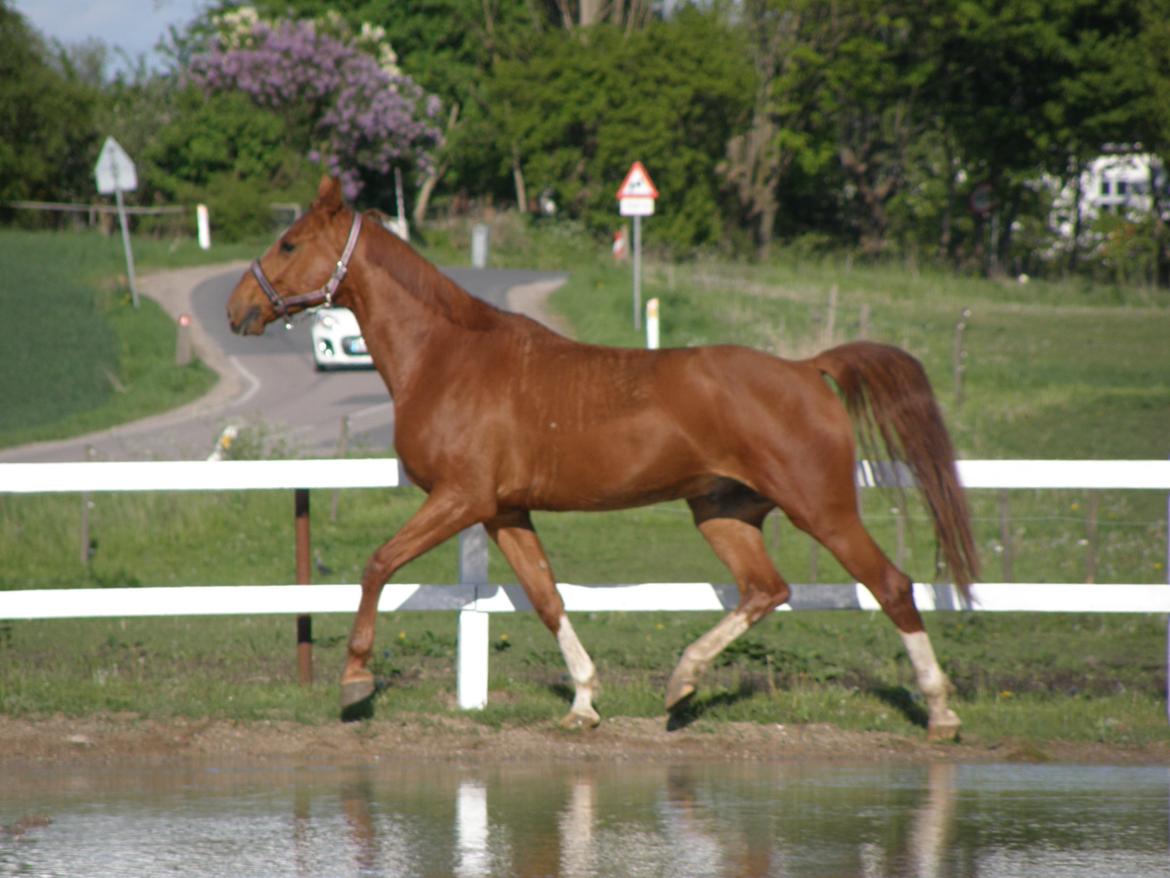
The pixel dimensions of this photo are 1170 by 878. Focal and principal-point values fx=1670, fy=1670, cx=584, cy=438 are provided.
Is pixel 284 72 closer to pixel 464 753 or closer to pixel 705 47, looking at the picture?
pixel 705 47

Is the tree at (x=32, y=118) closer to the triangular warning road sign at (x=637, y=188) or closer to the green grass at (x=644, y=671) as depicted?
the triangular warning road sign at (x=637, y=188)

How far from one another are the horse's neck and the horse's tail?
66.7 inches

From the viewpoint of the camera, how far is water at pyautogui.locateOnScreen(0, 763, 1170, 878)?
5.49 meters

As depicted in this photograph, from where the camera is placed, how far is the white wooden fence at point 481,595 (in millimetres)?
8203

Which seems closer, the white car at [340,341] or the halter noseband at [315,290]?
the halter noseband at [315,290]

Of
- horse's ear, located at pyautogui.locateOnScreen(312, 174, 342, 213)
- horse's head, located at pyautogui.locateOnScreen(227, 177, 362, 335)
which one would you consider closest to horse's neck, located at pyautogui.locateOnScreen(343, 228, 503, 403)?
horse's head, located at pyautogui.locateOnScreen(227, 177, 362, 335)

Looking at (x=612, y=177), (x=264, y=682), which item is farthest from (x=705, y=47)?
(x=264, y=682)

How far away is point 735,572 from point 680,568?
6.93m

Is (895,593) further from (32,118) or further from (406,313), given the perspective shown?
(32,118)

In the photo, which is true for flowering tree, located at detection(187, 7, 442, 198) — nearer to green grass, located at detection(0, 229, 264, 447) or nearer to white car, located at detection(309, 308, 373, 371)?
green grass, located at detection(0, 229, 264, 447)

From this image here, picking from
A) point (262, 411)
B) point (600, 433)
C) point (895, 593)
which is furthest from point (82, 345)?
point (895, 593)

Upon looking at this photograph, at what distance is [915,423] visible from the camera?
7.73 m

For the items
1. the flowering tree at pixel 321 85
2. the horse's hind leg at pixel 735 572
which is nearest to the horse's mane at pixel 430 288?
the horse's hind leg at pixel 735 572

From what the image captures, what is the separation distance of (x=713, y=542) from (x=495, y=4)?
5616 cm
